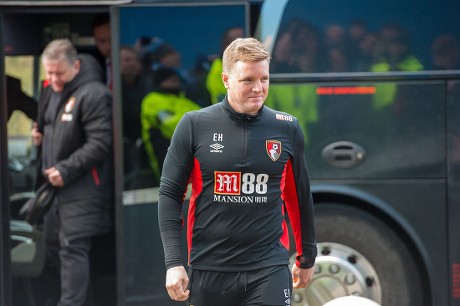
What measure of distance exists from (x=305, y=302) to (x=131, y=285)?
44.3 inches

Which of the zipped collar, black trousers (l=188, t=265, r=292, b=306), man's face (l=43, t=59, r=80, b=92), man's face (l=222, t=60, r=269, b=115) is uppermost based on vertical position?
man's face (l=43, t=59, r=80, b=92)

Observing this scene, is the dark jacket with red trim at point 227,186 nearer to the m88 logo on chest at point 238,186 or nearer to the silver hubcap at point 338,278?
the m88 logo on chest at point 238,186

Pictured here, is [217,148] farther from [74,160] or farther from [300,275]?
[74,160]

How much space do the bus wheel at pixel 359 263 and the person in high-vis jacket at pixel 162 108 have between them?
41.6 inches

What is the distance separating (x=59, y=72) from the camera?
6.46 metres

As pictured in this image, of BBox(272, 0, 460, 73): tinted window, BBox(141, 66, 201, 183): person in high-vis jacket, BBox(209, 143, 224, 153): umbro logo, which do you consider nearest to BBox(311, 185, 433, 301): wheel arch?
BBox(272, 0, 460, 73): tinted window

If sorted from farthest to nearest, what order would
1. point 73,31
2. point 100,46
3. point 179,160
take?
point 73,31 → point 100,46 → point 179,160

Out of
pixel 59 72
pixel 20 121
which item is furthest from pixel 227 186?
pixel 20 121

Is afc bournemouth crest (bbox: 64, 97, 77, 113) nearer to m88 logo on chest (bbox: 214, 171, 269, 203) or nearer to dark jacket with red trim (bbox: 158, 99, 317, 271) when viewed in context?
dark jacket with red trim (bbox: 158, 99, 317, 271)

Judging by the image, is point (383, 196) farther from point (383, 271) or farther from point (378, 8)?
point (378, 8)

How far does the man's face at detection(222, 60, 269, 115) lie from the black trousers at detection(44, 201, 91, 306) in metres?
2.80

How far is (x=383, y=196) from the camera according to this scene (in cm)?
599

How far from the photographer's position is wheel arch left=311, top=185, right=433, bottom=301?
5973 millimetres

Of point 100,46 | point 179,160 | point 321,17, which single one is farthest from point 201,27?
point 179,160
